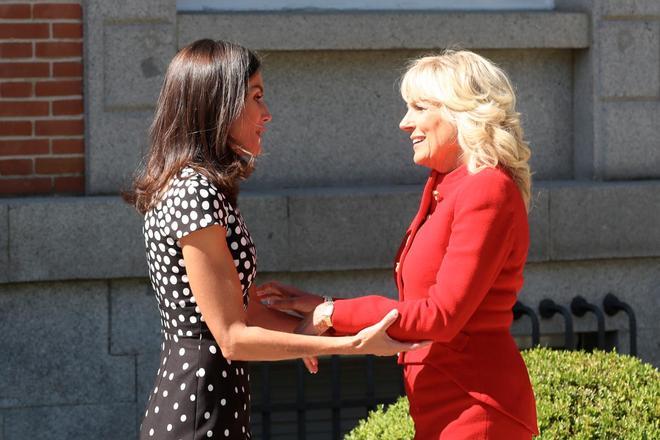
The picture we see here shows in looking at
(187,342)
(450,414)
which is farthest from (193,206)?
(450,414)

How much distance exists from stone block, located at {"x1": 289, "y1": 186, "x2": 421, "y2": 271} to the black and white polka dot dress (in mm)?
2521

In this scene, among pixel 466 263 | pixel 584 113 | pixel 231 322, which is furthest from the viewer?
pixel 584 113

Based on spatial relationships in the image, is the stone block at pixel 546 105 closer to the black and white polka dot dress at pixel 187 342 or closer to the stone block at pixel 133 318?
the stone block at pixel 133 318

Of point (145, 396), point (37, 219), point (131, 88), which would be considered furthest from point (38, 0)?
point (145, 396)

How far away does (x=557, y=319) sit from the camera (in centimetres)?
624

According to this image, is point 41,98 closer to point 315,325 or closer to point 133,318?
point 133,318

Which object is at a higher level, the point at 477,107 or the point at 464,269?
the point at 477,107

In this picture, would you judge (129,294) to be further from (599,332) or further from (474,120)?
(474,120)

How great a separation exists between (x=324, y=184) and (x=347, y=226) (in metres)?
0.41

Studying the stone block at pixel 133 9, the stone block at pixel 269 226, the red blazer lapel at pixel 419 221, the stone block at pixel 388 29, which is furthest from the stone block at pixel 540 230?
the red blazer lapel at pixel 419 221

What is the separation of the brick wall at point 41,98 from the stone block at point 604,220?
2454mm

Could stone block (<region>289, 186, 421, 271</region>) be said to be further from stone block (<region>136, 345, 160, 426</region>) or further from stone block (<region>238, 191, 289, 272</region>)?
stone block (<region>136, 345, 160, 426</region>)

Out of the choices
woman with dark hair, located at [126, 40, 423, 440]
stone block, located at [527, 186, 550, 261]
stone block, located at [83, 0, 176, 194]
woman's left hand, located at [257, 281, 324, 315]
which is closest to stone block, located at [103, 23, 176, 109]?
stone block, located at [83, 0, 176, 194]

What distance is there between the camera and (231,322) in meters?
3.09
